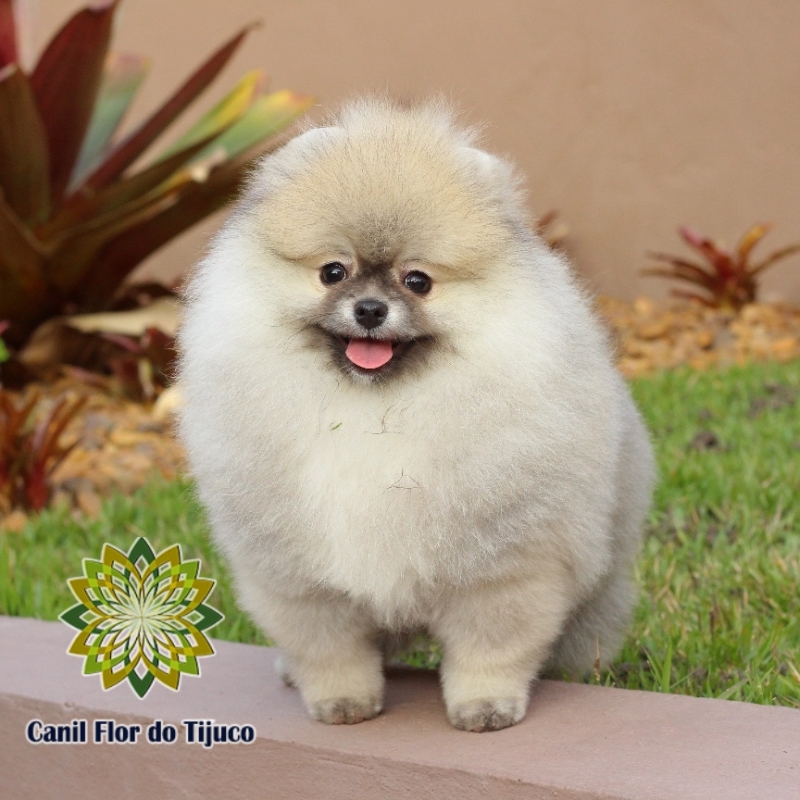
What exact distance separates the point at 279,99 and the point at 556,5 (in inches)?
71.3

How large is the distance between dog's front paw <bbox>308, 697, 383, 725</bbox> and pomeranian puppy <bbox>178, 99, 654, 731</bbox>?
161 mm

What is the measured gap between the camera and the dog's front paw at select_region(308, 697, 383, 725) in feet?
7.38

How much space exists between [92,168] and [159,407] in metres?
1.44

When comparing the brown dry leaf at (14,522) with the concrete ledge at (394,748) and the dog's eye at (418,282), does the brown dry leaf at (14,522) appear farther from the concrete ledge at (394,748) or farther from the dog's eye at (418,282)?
the dog's eye at (418,282)

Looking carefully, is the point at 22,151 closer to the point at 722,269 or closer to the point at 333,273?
the point at 722,269

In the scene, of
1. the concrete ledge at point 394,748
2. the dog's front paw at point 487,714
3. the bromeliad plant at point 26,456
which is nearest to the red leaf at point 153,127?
the bromeliad plant at point 26,456

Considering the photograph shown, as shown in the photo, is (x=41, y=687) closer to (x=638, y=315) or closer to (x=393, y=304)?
(x=393, y=304)

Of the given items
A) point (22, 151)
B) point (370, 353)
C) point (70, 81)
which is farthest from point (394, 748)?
point (70, 81)

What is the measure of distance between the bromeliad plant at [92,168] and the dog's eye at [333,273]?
343cm

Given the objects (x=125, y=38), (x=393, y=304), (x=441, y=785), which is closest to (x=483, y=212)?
(x=393, y=304)

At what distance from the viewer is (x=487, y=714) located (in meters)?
2.17

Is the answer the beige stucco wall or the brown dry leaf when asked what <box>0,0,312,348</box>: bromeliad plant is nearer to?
the beige stucco wall

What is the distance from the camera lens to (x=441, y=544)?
203 centimetres

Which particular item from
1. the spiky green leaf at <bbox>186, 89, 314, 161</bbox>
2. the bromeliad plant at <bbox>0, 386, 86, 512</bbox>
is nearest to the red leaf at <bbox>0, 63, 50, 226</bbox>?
the spiky green leaf at <bbox>186, 89, 314, 161</bbox>
